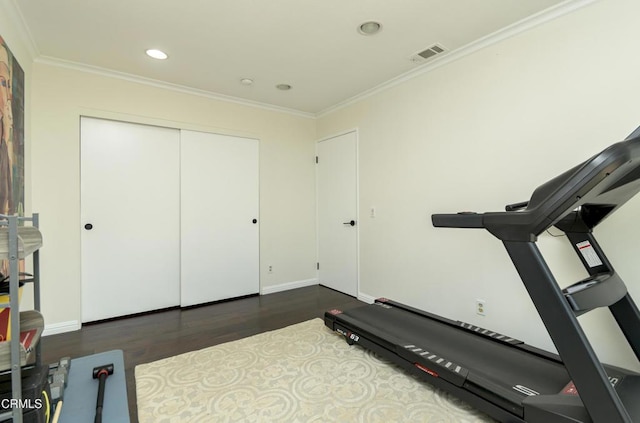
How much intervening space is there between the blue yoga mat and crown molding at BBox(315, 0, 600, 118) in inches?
133

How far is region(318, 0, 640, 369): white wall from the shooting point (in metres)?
1.85

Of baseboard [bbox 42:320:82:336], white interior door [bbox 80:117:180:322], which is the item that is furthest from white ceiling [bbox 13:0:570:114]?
baseboard [bbox 42:320:82:336]

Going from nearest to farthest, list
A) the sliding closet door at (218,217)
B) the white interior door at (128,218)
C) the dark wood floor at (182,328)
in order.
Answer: the dark wood floor at (182,328) → the white interior door at (128,218) → the sliding closet door at (218,217)

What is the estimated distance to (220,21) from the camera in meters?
2.17

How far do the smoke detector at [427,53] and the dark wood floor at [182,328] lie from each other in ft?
8.68

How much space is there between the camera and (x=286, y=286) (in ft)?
13.5

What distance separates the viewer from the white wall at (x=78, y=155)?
8.82 feet

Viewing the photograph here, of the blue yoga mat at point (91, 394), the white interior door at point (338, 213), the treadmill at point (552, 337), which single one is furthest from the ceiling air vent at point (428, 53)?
the blue yoga mat at point (91, 394)

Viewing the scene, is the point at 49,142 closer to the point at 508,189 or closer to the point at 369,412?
the point at 369,412

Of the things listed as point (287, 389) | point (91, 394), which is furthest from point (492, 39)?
point (91, 394)

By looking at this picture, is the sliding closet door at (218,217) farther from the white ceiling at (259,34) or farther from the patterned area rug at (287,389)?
the patterned area rug at (287,389)

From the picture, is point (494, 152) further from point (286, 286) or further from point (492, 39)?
point (286, 286)

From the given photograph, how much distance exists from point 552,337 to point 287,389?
147cm

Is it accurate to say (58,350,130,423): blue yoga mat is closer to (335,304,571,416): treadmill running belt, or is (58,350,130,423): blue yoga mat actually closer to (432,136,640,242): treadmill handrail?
(335,304,571,416): treadmill running belt
